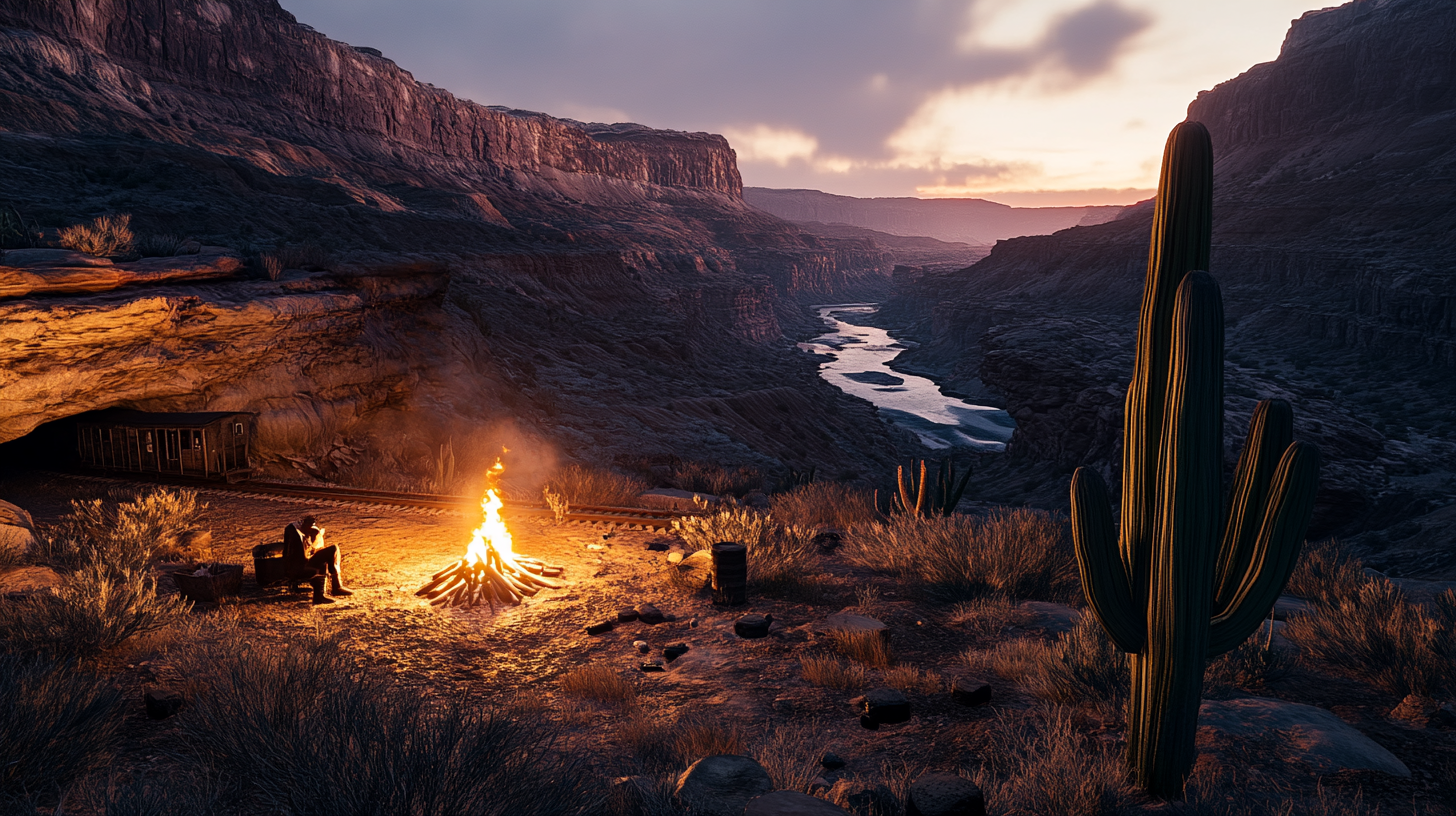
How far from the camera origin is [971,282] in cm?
12494

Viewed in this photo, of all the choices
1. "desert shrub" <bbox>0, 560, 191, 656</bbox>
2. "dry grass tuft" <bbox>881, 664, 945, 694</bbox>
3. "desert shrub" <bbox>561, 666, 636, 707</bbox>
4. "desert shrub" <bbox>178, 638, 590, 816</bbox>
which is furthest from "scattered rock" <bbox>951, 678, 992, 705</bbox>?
"desert shrub" <bbox>0, 560, 191, 656</bbox>

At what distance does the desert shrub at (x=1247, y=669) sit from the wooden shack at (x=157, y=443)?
15704 millimetres

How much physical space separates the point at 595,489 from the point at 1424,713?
42.3ft

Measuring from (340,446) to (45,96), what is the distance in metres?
53.7

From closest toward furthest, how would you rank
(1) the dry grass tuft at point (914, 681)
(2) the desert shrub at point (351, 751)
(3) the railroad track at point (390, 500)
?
(2) the desert shrub at point (351, 751) → (1) the dry grass tuft at point (914, 681) → (3) the railroad track at point (390, 500)

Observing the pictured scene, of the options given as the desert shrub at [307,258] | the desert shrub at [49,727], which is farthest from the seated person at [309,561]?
the desert shrub at [307,258]

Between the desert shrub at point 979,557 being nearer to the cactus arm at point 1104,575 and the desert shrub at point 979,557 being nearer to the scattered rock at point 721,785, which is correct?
the cactus arm at point 1104,575

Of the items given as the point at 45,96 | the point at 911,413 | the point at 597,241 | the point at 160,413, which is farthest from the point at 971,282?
the point at 160,413

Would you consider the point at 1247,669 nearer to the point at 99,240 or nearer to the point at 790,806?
the point at 790,806

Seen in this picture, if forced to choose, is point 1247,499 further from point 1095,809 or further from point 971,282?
point 971,282

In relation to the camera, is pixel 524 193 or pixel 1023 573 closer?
pixel 1023 573

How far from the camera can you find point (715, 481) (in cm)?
1836

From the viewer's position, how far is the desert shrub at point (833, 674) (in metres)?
6.56

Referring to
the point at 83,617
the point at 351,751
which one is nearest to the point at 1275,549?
the point at 351,751
